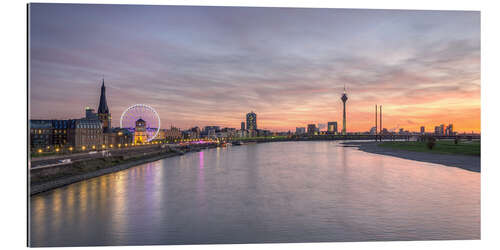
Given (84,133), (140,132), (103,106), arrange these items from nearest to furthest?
(84,133), (103,106), (140,132)

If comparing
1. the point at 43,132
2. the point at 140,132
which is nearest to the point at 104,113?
the point at 140,132

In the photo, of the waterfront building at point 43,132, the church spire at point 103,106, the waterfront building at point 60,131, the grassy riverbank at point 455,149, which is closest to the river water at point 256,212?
the grassy riverbank at point 455,149

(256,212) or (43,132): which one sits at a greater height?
(43,132)

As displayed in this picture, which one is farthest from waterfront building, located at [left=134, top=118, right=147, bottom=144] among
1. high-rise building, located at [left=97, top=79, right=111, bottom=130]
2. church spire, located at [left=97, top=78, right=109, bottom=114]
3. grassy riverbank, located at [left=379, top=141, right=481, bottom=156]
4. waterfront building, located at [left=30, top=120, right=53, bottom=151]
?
grassy riverbank, located at [left=379, top=141, right=481, bottom=156]

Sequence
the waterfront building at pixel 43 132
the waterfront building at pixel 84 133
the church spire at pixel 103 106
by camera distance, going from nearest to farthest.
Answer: the waterfront building at pixel 43 132 → the waterfront building at pixel 84 133 → the church spire at pixel 103 106

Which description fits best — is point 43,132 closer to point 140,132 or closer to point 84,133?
point 84,133

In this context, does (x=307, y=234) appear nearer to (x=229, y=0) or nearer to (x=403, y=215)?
(x=403, y=215)

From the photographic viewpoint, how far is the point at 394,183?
22.2 meters

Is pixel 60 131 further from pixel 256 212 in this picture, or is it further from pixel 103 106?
pixel 256 212

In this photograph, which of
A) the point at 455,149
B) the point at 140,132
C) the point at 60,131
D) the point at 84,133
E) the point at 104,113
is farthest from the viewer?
the point at 140,132

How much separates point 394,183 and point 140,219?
19.0 m

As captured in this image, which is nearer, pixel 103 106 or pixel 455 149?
pixel 455 149

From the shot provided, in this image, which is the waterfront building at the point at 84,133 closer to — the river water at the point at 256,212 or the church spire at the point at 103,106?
the church spire at the point at 103,106
